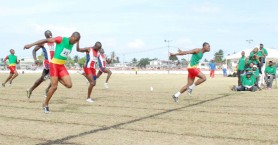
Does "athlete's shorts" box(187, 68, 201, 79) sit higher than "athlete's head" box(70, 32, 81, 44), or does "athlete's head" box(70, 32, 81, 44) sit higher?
"athlete's head" box(70, 32, 81, 44)

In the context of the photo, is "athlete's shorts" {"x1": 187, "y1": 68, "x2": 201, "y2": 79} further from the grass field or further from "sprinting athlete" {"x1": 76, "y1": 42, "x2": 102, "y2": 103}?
"sprinting athlete" {"x1": 76, "y1": 42, "x2": 102, "y2": 103}

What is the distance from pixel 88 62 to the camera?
13297 mm

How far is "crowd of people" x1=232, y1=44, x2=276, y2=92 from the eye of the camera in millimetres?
17578

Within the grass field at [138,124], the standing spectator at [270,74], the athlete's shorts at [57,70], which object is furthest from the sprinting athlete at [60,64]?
the standing spectator at [270,74]

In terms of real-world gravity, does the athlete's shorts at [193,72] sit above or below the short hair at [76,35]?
below

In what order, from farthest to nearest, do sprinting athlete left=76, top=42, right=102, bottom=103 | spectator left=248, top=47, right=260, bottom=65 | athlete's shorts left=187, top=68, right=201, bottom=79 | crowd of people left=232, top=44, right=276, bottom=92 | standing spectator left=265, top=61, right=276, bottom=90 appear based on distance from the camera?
1. standing spectator left=265, top=61, right=276, bottom=90
2. spectator left=248, top=47, right=260, bottom=65
3. crowd of people left=232, top=44, right=276, bottom=92
4. sprinting athlete left=76, top=42, right=102, bottom=103
5. athlete's shorts left=187, top=68, right=201, bottom=79

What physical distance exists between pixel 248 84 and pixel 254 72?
787 mm

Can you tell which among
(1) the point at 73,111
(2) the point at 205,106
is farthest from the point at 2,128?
(2) the point at 205,106

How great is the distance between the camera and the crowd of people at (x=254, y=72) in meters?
17.6

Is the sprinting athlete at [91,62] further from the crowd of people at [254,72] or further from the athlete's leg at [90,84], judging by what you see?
the crowd of people at [254,72]

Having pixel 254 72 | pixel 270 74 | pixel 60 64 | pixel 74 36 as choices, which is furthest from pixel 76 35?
pixel 270 74

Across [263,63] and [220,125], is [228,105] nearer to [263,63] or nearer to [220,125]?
[220,125]

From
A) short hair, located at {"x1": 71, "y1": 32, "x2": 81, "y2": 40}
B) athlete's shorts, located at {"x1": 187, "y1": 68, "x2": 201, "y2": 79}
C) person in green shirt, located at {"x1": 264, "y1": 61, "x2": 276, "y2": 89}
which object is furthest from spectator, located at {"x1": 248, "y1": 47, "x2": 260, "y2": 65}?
short hair, located at {"x1": 71, "y1": 32, "x2": 81, "y2": 40}

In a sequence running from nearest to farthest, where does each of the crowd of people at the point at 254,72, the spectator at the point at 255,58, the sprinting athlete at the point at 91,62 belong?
the sprinting athlete at the point at 91,62 → the crowd of people at the point at 254,72 → the spectator at the point at 255,58
